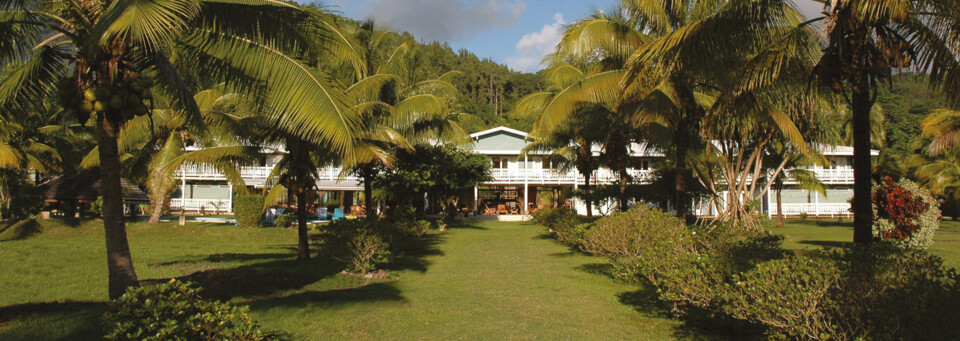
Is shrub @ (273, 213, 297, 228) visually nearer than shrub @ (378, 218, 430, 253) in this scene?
No

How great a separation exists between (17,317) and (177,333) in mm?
3886

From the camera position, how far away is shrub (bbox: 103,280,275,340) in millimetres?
3961

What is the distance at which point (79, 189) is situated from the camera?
70.8 feet

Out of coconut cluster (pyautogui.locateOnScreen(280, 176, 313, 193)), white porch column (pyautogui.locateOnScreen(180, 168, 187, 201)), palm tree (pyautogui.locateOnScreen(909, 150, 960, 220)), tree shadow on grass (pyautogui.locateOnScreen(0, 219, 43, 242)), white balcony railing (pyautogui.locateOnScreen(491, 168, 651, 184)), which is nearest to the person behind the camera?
coconut cluster (pyautogui.locateOnScreen(280, 176, 313, 193))

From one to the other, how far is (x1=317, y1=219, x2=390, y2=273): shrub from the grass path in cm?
66

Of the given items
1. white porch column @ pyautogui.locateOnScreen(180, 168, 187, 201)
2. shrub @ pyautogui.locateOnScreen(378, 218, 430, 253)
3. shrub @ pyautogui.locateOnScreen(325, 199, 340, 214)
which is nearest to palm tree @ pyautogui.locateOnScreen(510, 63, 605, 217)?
shrub @ pyautogui.locateOnScreen(378, 218, 430, 253)

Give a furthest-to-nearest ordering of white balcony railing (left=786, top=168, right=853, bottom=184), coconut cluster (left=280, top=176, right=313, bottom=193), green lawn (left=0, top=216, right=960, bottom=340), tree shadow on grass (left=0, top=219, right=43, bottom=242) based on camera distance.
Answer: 1. white balcony railing (left=786, top=168, right=853, bottom=184)
2. tree shadow on grass (left=0, top=219, right=43, bottom=242)
3. coconut cluster (left=280, top=176, right=313, bottom=193)
4. green lawn (left=0, top=216, right=960, bottom=340)

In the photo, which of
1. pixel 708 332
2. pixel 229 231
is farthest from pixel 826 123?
pixel 229 231

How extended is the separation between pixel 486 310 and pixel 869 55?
5.63m

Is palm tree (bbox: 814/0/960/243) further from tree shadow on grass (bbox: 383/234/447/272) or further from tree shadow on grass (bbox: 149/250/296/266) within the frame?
tree shadow on grass (bbox: 149/250/296/266)

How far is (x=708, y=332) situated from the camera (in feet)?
21.6

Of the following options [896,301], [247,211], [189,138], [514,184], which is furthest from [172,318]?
[514,184]

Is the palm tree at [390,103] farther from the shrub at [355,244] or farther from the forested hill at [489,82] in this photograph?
the forested hill at [489,82]

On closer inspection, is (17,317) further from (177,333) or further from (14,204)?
(14,204)
